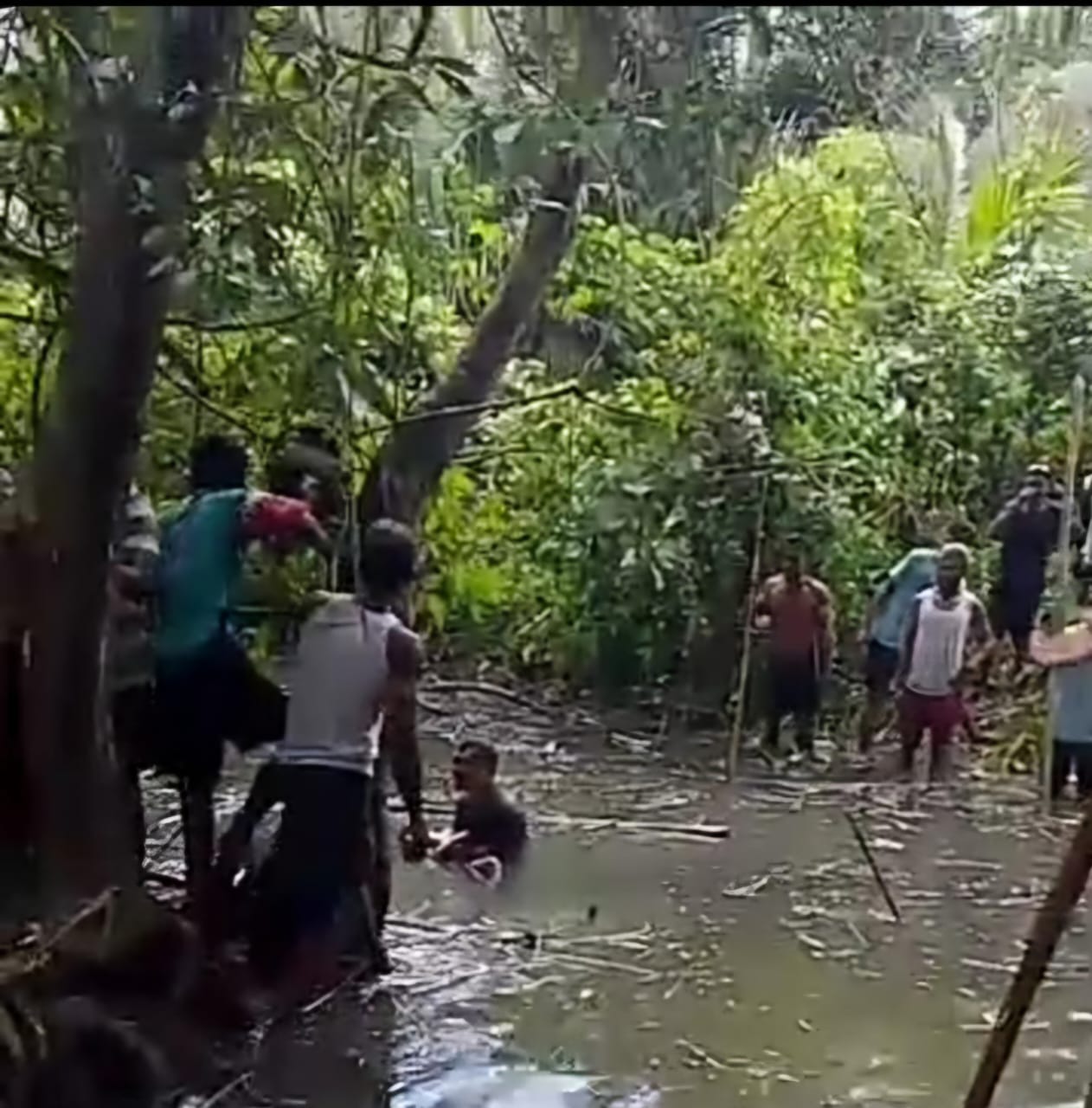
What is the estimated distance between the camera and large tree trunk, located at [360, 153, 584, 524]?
563cm

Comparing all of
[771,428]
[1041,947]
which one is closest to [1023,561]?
[771,428]

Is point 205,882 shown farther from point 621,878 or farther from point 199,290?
point 621,878

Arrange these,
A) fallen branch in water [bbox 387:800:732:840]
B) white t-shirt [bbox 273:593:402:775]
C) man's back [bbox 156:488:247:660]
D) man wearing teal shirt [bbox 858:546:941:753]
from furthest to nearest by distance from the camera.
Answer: man wearing teal shirt [bbox 858:546:941:753], fallen branch in water [bbox 387:800:732:840], white t-shirt [bbox 273:593:402:775], man's back [bbox 156:488:247:660]

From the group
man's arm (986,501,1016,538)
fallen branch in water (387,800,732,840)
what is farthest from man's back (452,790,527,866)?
man's arm (986,501,1016,538)

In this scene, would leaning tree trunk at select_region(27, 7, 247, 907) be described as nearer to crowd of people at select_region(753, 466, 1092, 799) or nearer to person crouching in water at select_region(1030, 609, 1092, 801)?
person crouching in water at select_region(1030, 609, 1092, 801)

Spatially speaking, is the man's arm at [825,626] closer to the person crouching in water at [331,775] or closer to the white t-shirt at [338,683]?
the person crouching in water at [331,775]

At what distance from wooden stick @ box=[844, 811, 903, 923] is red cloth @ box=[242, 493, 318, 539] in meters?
2.59

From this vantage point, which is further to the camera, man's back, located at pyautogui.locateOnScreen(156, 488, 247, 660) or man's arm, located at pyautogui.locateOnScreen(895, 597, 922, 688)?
man's arm, located at pyautogui.locateOnScreen(895, 597, 922, 688)

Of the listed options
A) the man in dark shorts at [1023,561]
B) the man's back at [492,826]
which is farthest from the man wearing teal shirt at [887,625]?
the man's back at [492,826]

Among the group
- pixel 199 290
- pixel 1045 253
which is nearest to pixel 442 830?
pixel 199 290

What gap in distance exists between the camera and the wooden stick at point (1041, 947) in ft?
12.2

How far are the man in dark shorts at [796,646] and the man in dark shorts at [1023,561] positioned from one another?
65cm

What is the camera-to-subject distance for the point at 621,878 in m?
7.34

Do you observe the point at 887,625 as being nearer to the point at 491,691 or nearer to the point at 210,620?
the point at 491,691
